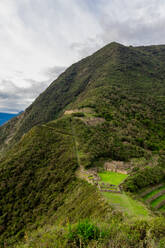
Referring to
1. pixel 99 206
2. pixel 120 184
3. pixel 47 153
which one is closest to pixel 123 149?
pixel 120 184

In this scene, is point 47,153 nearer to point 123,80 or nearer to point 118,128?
point 118,128

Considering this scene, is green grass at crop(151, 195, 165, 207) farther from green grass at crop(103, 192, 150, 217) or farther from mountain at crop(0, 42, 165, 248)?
green grass at crop(103, 192, 150, 217)

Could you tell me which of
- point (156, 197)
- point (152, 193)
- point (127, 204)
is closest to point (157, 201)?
point (156, 197)

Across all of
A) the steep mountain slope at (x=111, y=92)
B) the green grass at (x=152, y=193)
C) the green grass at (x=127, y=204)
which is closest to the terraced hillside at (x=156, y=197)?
the green grass at (x=152, y=193)

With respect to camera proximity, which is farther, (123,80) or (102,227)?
(123,80)

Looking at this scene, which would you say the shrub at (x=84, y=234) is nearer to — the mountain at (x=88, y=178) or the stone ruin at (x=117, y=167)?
the mountain at (x=88, y=178)

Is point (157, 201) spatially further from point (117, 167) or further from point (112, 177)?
point (117, 167)
